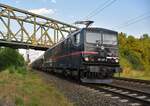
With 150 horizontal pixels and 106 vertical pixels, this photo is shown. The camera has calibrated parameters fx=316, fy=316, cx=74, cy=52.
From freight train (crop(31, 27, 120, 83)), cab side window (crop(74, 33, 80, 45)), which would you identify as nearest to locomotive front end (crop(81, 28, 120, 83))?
freight train (crop(31, 27, 120, 83))

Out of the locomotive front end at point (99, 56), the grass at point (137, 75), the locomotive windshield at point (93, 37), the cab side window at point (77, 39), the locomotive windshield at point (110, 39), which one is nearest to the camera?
the locomotive front end at point (99, 56)

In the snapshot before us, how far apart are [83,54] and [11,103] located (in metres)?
8.25

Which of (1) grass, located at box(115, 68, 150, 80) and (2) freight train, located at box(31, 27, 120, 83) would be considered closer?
(2) freight train, located at box(31, 27, 120, 83)

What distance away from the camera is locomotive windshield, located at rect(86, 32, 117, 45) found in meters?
18.1

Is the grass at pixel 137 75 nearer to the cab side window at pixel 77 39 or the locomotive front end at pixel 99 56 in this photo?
the locomotive front end at pixel 99 56

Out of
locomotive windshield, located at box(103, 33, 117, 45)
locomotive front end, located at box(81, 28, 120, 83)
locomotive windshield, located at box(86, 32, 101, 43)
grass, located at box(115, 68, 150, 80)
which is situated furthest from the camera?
grass, located at box(115, 68, 150, 80)

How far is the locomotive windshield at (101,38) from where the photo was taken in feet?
59.4

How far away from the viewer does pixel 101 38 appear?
60.0ft

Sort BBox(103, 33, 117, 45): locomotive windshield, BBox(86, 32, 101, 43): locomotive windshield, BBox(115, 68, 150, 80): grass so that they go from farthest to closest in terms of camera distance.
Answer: BBox(115, 68, 150, 80): grass < BBox(103, 33, 117, 45): locomotive windshield < BBox(86, 32, 101, 43): locomotive windshield

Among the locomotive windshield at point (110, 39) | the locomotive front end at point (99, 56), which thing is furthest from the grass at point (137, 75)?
the locomotive front end at point (99, 56)

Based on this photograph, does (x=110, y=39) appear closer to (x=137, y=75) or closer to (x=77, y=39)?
(x=77, y=39)

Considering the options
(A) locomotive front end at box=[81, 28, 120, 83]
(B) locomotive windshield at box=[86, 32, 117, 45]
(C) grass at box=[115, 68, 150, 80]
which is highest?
(B) locomotive windshield at box=[86, 32, 117, 45]

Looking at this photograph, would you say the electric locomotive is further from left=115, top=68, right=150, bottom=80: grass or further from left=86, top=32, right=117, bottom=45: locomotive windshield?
left=115, top=68, right=150, bottom=80: grass

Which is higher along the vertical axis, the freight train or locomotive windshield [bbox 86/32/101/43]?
locomotive windshield [bbox 86/32/101/43]
